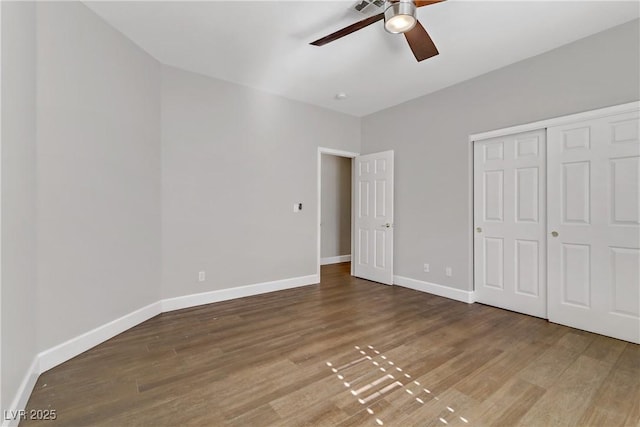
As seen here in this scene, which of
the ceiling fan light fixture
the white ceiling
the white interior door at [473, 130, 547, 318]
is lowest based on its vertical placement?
the white interior door at [473, 130, 547, 318]

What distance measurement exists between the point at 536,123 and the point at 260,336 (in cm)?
367

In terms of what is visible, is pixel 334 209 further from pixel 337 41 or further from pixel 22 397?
pixel 22 397

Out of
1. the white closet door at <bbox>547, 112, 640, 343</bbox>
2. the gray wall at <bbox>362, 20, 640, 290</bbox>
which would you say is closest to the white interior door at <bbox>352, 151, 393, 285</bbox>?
the gray wall at <bbox>362, 20, 640, 290</bbox>

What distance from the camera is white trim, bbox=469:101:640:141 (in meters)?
2.56

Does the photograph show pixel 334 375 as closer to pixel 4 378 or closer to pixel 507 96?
pixel 4 378

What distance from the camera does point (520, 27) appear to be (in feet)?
8.57

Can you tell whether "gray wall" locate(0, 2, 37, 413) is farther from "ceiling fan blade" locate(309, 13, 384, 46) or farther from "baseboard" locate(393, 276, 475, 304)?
"baseboard" locate(393, 276, 475, 304)

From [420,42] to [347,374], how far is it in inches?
106

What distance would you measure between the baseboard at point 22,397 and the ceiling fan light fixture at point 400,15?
10.7ft

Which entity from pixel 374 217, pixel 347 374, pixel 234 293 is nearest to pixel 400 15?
pixel 347 374

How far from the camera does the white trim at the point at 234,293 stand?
131 inches

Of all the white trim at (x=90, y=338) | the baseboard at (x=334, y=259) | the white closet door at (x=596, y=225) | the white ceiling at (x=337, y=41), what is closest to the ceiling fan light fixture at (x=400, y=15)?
the white ceiling at (x=337, y=41)

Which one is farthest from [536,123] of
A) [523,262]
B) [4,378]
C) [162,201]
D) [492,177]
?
[4,378]

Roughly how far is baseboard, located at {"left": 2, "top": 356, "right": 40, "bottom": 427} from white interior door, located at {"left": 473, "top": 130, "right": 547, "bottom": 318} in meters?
4.26
